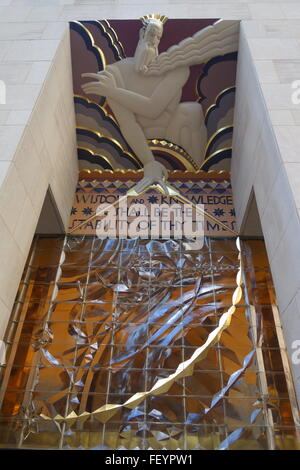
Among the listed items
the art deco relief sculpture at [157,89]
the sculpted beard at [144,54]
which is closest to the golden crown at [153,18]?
the art deco relief sculpture at [157,89]

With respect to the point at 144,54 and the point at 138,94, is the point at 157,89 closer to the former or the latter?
the point at 138,94

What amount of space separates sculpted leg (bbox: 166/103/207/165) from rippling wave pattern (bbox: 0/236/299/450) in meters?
1.24

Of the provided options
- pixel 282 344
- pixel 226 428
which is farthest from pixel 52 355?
pixel 282 344

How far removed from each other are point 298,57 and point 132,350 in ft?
10.9

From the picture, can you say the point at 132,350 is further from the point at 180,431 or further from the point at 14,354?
the point at 14,354

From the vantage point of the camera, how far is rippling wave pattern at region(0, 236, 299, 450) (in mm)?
3305

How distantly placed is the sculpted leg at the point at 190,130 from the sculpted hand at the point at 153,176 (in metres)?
0.38

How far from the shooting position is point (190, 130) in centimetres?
482

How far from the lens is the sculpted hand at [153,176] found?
4.95 meters

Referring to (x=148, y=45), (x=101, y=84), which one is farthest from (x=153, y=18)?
(x=101, y=84)

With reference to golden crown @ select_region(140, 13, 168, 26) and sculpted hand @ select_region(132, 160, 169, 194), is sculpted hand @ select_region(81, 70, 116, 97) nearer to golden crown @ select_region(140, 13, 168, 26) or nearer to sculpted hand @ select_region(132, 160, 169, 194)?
golden crown @ select_region(140, 13, 168, 26)

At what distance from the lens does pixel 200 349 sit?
3.73m

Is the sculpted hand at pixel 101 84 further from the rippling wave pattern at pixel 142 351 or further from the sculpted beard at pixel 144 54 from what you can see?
the rippling wave pattern at pixel 142 351

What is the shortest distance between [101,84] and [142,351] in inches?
120
